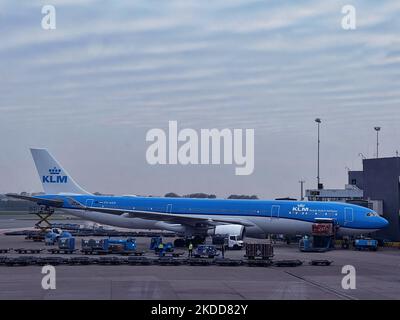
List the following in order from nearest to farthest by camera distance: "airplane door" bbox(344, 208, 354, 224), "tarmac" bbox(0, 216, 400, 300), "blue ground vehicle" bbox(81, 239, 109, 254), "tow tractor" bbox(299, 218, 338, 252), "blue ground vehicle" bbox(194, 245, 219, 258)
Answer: "tarmac" bbox(0, 216, 400, 300) < "blue ground vehicle" bbox(194, 245, 219, 258) < "blue ground vehicle" bbox(81, 239, 109, 254) < "tow tractor" bbox(299, 218, 338, 252) < "airplane door" bbox(344, 208, 354, 224)

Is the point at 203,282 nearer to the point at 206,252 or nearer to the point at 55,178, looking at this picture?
the point at 206,252

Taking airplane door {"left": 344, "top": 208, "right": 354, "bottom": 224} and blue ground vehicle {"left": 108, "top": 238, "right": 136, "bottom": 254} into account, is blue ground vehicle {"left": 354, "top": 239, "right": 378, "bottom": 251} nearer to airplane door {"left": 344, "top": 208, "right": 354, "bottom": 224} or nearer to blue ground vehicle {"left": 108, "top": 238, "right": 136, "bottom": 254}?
airplane door {"left": 344, "top": 208, "right": 354, "bottom": 224}

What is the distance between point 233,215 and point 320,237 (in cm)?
802

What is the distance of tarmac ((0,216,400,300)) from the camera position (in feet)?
95.0

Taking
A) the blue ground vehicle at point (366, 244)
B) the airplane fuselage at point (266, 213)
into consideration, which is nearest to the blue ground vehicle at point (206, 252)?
the airplane fuselage at point (266, 213)

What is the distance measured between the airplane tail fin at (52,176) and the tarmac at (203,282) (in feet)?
103

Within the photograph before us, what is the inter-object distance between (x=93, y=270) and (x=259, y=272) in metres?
9.37

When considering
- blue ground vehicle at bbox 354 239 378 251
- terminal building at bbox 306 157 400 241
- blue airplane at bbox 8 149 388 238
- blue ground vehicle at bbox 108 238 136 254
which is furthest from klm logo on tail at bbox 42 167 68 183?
terminal building at bbox 306 157 400 241

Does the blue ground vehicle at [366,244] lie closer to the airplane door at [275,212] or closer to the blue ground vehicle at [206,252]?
the airplane door at [275,212]

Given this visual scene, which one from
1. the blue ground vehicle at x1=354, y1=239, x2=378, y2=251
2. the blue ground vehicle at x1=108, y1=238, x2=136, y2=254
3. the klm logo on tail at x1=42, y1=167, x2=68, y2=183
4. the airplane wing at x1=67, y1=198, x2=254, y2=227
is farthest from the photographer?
the klm logo on tail at x1=42, y1=167, x2=68, y2=183

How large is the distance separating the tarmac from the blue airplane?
15840 mm

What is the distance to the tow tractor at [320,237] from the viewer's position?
6112cm

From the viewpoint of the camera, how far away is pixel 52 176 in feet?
240
